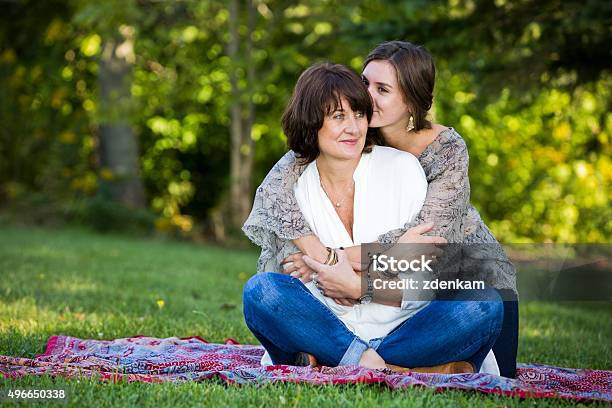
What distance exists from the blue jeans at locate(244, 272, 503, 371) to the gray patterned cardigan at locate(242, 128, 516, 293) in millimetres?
173

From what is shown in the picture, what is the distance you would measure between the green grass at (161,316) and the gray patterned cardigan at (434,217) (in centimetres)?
62

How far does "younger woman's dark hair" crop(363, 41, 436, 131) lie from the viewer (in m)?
3.51

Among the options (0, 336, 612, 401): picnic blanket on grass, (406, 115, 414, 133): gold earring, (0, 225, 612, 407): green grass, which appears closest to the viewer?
(0, 225, 612, 407): green grass

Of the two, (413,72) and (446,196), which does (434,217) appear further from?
(413,72)

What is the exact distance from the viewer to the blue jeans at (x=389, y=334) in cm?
315

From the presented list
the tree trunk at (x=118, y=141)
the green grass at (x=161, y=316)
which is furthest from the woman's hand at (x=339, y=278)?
the tree trunk at (x=118, y=141)

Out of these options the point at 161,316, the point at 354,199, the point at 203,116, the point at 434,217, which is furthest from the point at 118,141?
the point at 434,217

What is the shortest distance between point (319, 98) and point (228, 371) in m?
1.10

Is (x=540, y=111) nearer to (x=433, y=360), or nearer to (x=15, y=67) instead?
(x=15, y=67)

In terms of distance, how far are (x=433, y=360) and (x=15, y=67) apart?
36.6ft

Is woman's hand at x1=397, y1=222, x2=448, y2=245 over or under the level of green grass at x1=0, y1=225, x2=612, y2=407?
over

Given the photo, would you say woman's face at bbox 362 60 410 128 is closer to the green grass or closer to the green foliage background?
the green grass

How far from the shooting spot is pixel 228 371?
312 cm

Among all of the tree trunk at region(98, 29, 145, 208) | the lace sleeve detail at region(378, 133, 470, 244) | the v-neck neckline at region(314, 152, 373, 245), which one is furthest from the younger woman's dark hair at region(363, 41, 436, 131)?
the tree trunk at region(98, 29, 145, 208)
